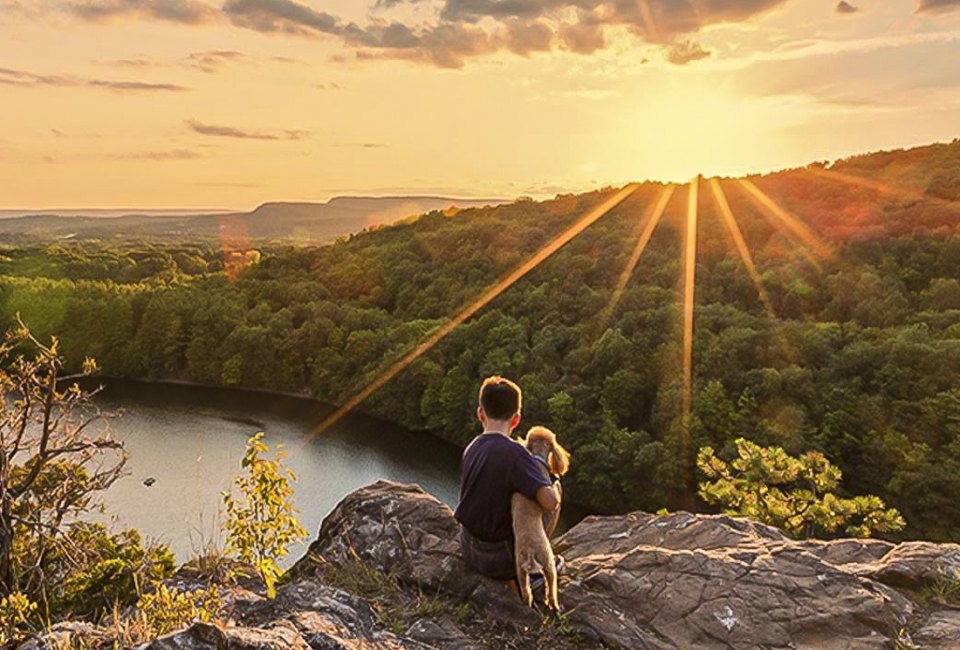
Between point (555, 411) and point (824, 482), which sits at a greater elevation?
point (824, 482)

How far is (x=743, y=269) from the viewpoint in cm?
4475

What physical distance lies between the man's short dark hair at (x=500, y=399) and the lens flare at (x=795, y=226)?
4510 centimetres

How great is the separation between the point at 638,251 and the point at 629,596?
50197mm

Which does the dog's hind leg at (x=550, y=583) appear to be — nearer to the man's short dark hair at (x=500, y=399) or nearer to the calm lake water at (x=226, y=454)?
the man's short dark hair at (x=500, y=399)

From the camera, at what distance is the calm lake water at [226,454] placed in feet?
81.6

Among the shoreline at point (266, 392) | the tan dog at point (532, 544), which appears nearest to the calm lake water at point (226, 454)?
the shoreline at point (266, 392)

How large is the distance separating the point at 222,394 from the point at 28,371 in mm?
40674

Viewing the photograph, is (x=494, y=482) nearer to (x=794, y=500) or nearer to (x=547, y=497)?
(x=547, y=497)

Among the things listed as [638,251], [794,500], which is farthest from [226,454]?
[638,251]

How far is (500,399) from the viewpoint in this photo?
3795 mm

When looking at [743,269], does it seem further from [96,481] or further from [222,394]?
[96,481]

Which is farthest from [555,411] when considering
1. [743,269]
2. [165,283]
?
[165,283]

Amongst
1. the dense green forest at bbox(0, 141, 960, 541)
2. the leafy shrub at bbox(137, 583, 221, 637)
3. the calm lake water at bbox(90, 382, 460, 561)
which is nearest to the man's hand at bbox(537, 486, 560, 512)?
the leafy shrub at bbox(137, 583, 221, 637)

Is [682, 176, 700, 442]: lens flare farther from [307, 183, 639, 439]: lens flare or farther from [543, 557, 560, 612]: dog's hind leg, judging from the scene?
[543, 557, 560, 612]: dog's hind leg
